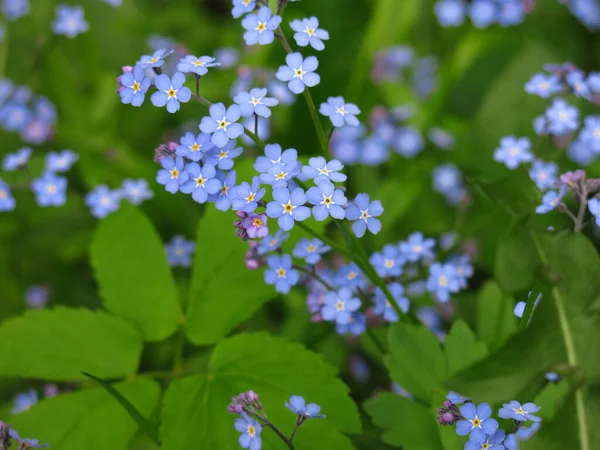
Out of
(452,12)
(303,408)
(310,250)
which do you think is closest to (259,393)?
(303,408)

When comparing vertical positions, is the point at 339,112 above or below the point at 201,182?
above

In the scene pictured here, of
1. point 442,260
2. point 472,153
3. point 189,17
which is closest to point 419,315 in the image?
point 442,260

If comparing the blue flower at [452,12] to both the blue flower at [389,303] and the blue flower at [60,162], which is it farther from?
the blue flower at [60,162]

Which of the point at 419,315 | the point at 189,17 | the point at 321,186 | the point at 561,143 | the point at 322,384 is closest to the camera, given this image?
the point at 321,186

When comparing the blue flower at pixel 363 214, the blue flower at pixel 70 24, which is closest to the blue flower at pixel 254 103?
the blue flower at pixel 363 214

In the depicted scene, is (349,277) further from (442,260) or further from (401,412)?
(442,260)

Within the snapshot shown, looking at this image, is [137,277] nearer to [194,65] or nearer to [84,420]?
[84,420]

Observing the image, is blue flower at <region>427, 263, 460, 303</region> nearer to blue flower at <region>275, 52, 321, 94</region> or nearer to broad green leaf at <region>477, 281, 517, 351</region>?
broad green leaf at <region>477, 281, 517, 351</region>

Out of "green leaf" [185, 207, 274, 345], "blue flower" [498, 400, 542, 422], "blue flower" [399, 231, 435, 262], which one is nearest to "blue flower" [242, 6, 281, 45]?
"green leaf" [185, 207, 274, 345]
